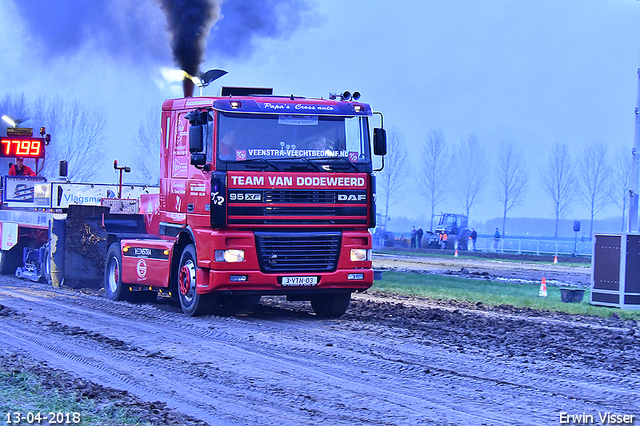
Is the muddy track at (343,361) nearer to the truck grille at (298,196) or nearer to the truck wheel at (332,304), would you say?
the truck wheel at (332,304)

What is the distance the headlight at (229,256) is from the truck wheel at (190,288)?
0.78 meters

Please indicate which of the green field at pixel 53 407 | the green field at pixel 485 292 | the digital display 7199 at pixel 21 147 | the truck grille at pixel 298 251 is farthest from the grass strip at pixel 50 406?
the digital display 7199 at pixel 21 147

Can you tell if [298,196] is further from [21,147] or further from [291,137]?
[21,147]

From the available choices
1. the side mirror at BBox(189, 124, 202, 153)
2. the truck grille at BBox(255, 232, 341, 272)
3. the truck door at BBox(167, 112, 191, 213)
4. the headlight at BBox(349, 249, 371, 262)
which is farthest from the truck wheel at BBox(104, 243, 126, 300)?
the headlight at BBox(349, 249, 371, 262)

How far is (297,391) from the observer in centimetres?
769

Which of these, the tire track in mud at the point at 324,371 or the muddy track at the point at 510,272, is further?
the muddy track at the point at 510,272

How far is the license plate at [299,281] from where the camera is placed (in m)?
12.3

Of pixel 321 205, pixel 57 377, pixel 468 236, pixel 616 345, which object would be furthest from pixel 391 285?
pixel 468 236

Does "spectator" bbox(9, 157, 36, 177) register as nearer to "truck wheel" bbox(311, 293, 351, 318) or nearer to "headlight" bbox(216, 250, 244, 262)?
"truck wheel" bbox(311, 293, 351, 318)

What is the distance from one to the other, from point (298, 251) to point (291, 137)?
1712 mm

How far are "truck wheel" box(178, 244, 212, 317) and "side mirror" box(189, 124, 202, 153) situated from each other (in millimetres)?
1611

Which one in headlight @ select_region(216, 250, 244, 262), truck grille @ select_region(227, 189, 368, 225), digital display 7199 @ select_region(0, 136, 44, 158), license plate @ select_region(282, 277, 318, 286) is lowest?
license plate @ select_region(282, 277, 318, 286)

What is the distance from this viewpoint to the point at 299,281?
1238 centimetres

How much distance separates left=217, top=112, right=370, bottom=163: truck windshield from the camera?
12.1m
